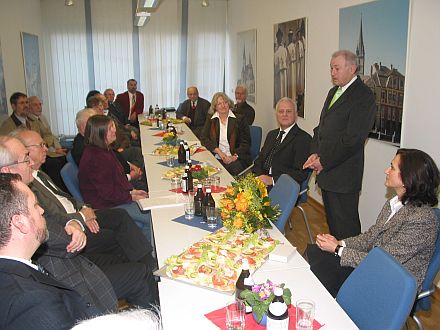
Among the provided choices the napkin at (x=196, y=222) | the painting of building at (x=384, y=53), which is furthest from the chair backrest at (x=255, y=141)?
the napkin at (x=196, y=222)

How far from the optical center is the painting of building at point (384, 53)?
3.56 m

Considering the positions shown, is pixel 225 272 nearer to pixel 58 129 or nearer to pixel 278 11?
pixel 278 11

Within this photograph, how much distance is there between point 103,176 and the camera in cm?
351

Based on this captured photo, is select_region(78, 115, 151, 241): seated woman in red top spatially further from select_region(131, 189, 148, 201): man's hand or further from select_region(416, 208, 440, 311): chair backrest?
select_region(416, 208, 440, 311): chair backrest

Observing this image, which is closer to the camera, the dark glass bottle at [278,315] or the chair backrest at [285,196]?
the dark glass bottle at [278,315]

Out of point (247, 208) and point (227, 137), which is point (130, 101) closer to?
point (227, 137)

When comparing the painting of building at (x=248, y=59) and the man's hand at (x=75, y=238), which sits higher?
the painting of building at (x=248, y=59)

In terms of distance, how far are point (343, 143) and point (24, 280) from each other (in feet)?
8.39

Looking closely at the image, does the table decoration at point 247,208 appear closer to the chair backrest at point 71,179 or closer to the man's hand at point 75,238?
the man's hand at point 75,238

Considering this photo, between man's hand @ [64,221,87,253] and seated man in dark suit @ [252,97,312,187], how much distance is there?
195cm

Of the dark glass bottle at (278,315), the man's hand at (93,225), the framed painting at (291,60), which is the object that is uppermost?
the framed painting at (291,60)

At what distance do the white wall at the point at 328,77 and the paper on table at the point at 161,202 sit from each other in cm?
191

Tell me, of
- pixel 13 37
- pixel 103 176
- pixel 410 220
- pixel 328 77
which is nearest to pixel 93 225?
pixel 103 176

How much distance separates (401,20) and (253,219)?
2.27 metres
